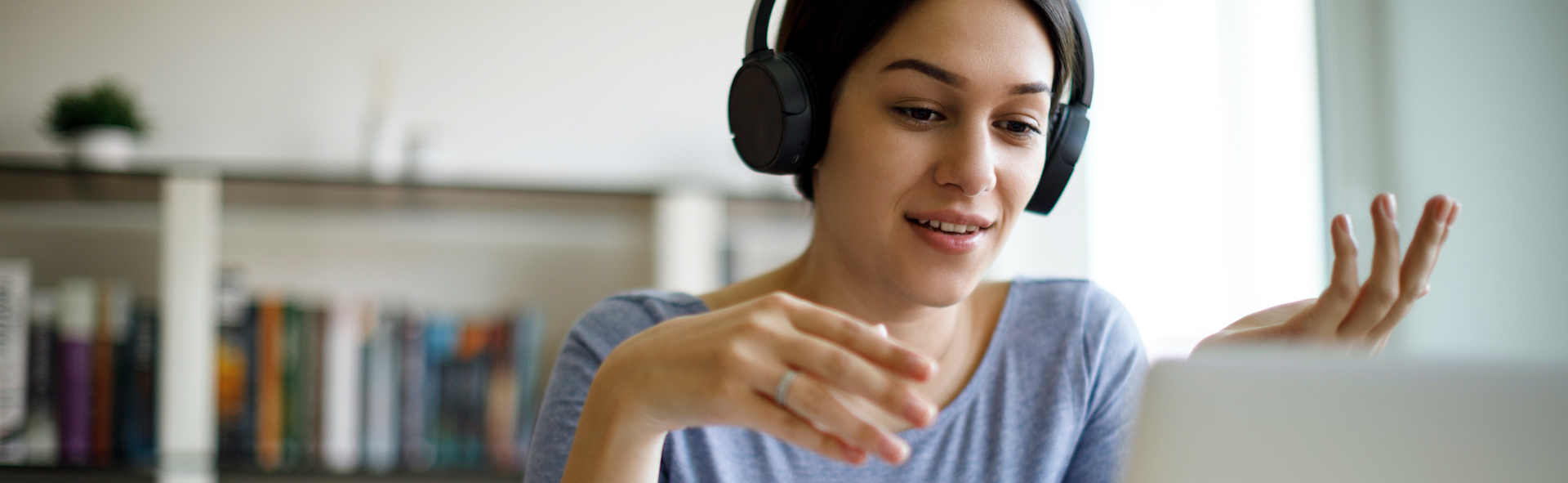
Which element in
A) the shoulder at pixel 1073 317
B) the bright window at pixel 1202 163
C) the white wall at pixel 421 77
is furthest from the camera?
the white wall at pixel 421 77

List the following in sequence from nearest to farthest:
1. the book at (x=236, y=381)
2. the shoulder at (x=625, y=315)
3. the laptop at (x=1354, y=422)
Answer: the laptop at (x=1354, y=422)
the shoulder at (x=625, y=315)
the book at (x=236, y=381)

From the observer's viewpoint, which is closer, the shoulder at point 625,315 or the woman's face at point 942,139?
the woman's face at point 942,139

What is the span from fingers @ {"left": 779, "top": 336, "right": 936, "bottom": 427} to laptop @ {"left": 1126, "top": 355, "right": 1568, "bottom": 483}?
14 centimetres

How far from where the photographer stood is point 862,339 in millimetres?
457

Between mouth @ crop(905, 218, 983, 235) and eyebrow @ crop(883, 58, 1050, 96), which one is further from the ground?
eyebrow @ crop(883, 58, 1050, 96)

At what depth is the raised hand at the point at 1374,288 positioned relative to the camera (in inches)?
25.5

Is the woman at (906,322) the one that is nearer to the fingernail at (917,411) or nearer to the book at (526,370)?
the fingernail at (917,411)

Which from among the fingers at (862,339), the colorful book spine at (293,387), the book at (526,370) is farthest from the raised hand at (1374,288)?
the colorful book spine at (293,387)

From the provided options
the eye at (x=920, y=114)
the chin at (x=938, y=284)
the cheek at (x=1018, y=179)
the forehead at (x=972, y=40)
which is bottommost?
the chin at (x=938, y=284)

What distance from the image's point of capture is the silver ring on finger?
1.55 ft

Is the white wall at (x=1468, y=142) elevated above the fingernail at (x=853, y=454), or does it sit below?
above

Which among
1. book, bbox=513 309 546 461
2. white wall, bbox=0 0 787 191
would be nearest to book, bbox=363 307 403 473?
book, bbox=513 309 546 461

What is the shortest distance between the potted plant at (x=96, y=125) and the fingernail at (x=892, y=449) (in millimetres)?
1810

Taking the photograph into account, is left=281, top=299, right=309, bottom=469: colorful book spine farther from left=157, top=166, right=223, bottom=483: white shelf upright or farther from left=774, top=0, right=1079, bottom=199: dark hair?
left=774, top=0, right=1079, bottom=199: dark hair
